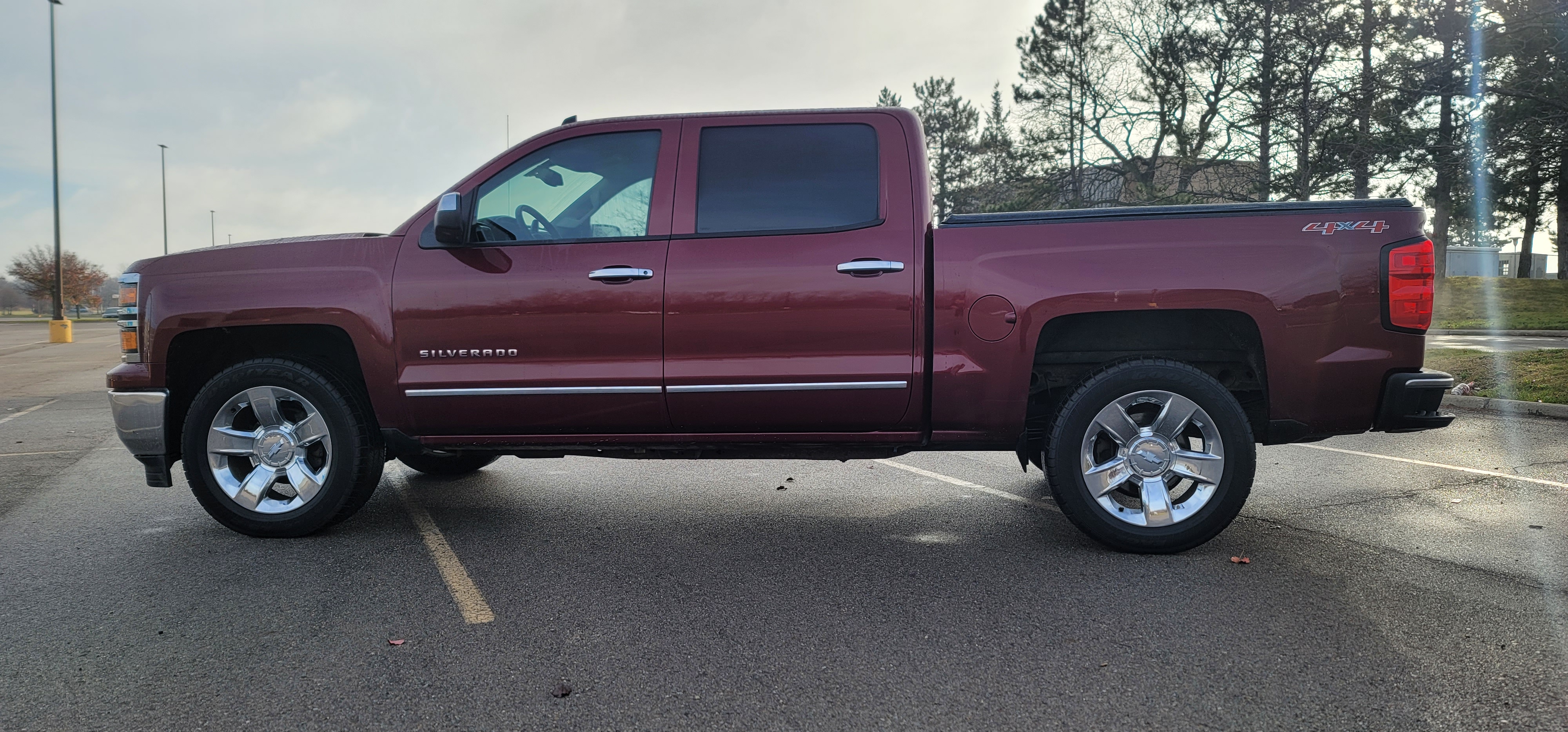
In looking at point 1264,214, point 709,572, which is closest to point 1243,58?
point 1264,214

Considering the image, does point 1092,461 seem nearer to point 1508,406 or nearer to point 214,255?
point 214,255

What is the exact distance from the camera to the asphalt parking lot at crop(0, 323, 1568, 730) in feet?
8.29

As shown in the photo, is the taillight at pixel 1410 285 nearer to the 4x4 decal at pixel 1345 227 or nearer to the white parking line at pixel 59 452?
the 4x4 decal at pixel 1345 227

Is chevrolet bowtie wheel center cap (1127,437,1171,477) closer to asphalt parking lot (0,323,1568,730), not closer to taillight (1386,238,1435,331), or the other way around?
asphalt parking lot (0,323,1568,730)

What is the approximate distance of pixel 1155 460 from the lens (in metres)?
3.99

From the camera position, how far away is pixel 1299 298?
387cm

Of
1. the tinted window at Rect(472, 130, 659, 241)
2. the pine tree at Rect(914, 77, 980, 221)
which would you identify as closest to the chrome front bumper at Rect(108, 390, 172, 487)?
the tinted window at Rect(472, 130, 659, 241)

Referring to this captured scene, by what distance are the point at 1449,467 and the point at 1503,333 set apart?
63.3 ft

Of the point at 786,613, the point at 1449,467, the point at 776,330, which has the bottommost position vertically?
the point at 786,613

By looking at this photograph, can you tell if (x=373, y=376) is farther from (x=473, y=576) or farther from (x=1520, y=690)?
(x=1520, y=690)

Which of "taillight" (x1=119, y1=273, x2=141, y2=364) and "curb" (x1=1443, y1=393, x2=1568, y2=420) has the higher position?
"taillight" (x1=119, y1=273, x2=141, y2=364)

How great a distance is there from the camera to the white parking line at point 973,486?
5121 mm

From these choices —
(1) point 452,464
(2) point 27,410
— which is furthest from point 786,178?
(2) point 27,410

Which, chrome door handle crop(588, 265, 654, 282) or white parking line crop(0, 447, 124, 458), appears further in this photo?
white parking line crop(0, 447, 124, 458)
